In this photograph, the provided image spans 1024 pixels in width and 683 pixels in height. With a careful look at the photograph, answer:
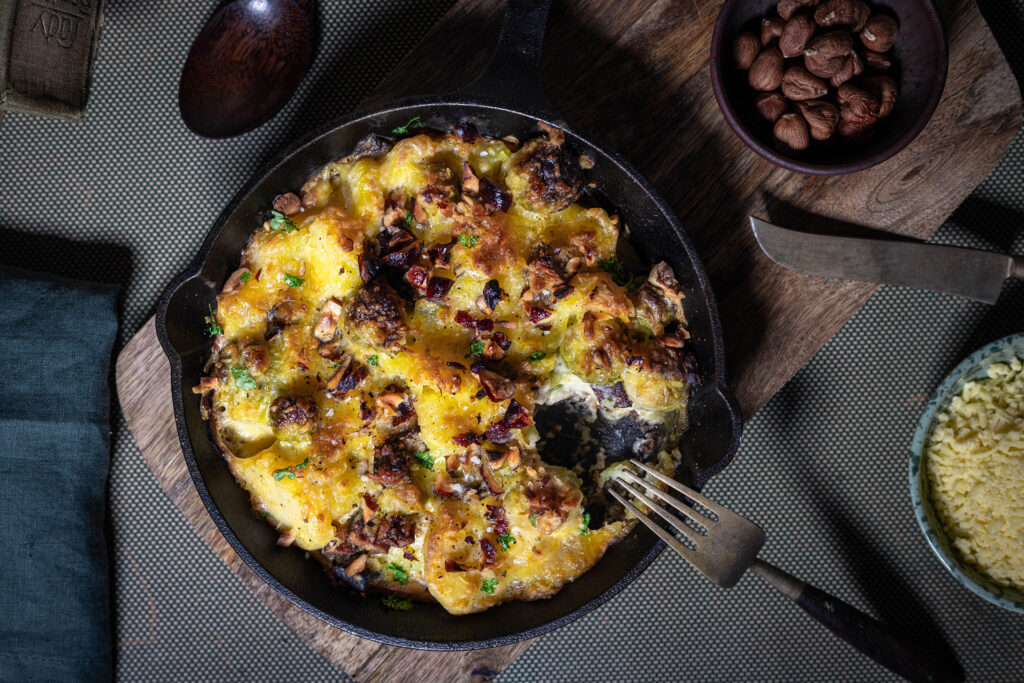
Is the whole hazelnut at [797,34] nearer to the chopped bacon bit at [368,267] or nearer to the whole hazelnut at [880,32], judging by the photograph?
the whole hazelnut at [880,32]

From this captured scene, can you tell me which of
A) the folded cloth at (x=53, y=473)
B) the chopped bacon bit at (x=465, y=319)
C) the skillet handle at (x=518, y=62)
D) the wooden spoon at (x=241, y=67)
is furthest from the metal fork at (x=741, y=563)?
the folded cloth at (x=53, y=473)

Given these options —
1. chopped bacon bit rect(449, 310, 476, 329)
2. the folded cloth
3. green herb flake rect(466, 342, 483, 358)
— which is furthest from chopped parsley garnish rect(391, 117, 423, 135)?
the folded cloth

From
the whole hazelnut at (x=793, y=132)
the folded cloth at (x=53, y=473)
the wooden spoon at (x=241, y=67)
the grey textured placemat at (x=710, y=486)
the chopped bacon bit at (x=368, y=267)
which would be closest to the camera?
the chopped bacon bit at (x=368, y=267)

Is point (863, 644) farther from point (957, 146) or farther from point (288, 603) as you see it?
point (288, 603)

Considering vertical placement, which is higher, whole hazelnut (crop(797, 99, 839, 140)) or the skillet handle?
whole hazelnut (crop(797, 99, 839, 140))

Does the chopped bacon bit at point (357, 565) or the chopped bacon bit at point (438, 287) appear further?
the chopped bacon bit at point (357, 565)

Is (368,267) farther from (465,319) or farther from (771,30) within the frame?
(771,30)

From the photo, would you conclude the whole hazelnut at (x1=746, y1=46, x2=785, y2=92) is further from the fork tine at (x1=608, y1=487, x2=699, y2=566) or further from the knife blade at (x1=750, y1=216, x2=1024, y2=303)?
the fork tine at (x1=608, y1=487, x2=699, y2=566)
